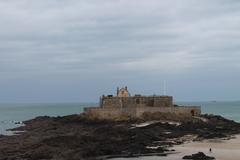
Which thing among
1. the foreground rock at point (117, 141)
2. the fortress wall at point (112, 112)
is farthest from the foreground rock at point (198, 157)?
the fortress wall at point (112, 112)

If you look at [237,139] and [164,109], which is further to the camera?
[164,109]

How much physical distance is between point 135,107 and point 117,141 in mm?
16576

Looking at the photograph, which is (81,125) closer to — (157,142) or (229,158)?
(157,142)

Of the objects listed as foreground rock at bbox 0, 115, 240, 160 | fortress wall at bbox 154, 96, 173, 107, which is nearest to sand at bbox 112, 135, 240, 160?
foreground rock at bbox 0, 115, 240, 160

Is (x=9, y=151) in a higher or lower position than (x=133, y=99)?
lower

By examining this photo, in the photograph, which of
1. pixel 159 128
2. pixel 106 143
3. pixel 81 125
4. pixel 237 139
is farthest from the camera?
pixel 81 125

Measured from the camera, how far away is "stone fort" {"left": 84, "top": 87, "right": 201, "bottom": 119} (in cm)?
5528

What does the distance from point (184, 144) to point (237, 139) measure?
6003mm

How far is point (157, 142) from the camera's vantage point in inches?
1590

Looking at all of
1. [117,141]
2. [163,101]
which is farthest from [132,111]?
[117,141]

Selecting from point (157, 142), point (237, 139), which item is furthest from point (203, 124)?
point (157, 142)

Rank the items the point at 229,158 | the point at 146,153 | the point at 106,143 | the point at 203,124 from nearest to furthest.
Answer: the point at 229,158 → the point at 146,153 → the point at 106,143 → the point at 203,124

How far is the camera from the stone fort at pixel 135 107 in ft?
181

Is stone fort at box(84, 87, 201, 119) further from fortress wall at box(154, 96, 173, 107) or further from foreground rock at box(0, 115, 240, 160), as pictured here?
foreground rock at box(0, 115, 240, 160)
